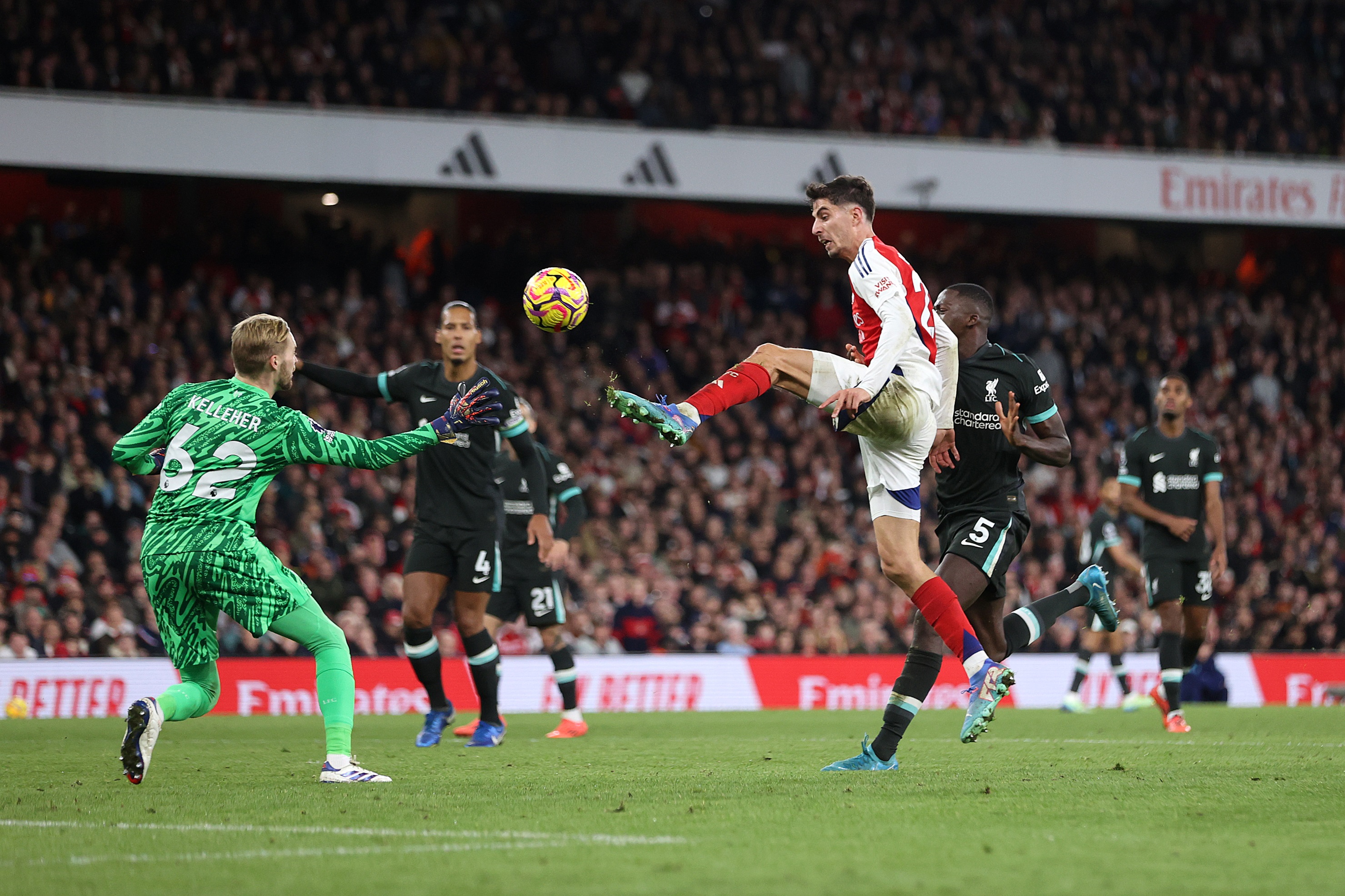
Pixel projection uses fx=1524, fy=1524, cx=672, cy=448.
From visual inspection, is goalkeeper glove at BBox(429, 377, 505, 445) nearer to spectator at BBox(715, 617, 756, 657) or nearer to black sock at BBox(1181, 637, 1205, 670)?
black sock at BBox(1181, 637, 1205, 670)

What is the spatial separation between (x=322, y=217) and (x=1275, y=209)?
14.9 metres

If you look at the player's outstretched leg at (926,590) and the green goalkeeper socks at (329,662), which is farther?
the player's outstretched leg at (926,590)

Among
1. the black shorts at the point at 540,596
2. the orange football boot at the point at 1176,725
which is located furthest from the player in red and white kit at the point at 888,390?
the black shorts at the point at 540,596

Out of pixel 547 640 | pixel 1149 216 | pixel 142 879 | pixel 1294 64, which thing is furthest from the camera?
pixel 1294 64

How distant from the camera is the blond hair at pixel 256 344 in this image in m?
6.72

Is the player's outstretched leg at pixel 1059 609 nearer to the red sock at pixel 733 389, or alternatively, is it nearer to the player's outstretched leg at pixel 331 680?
the red sock at pixel 733 389

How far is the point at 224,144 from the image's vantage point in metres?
19.9

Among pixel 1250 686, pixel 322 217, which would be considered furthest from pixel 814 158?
pixel 1250 686

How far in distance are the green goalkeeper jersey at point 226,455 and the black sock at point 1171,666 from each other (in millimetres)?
6686

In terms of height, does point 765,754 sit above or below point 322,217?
below

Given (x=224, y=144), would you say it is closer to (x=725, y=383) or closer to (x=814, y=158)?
(x=814, y=158)

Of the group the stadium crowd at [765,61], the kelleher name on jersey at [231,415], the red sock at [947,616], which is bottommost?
the red sock at [947,616]

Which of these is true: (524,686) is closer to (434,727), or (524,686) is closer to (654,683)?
(654,683)

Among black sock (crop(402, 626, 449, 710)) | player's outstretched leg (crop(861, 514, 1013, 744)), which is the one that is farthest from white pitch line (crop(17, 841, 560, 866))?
black sock (crop(402, 626, 449, 710))
